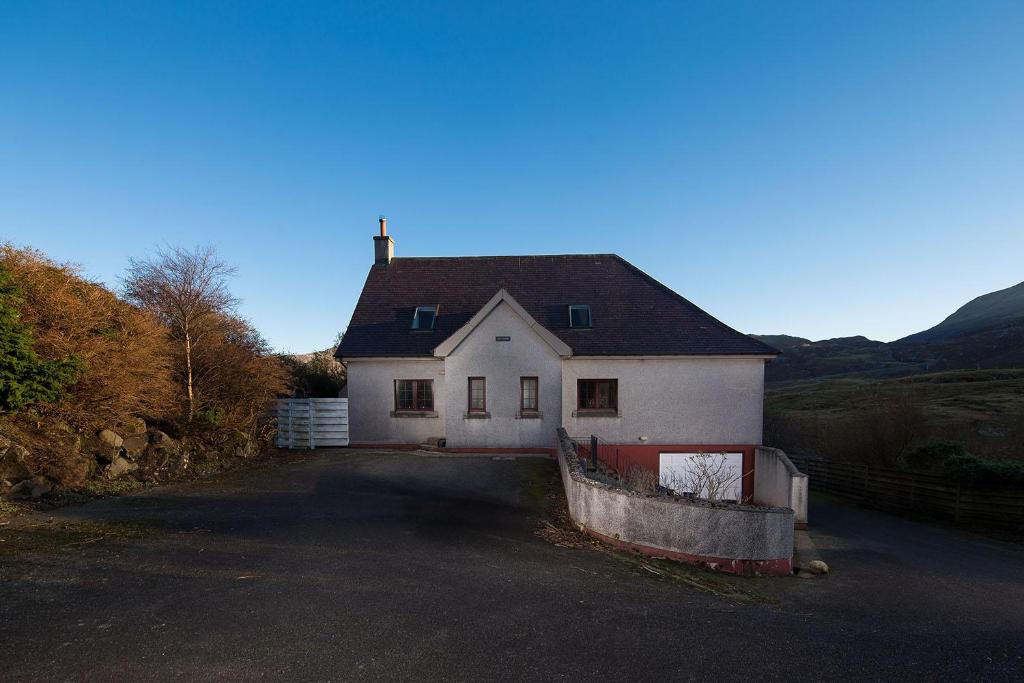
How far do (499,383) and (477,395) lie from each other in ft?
2.98

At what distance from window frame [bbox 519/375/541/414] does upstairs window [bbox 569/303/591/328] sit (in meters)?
2.75

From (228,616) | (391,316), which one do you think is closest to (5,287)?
(228,616)

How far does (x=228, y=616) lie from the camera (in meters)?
5.28

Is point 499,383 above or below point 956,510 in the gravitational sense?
above

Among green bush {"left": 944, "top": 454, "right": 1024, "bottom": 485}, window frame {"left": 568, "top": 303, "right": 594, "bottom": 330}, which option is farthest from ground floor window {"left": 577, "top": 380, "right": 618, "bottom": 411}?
green bush {"left": 944, "top": 454, "right": 1024, "bottom": 485}

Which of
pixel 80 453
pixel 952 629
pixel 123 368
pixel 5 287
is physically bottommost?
pixel 952 629

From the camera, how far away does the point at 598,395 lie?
16906 millimetres

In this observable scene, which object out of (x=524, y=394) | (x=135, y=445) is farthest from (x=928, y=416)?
(x=135, y=445)

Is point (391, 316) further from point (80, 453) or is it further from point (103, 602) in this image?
point (103, 602)

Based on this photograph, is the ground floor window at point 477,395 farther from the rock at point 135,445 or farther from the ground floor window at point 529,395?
the rock at point 135,445

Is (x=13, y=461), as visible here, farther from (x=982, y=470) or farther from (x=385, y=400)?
(x=982, y=470)

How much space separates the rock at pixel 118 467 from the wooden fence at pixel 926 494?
24073 mm

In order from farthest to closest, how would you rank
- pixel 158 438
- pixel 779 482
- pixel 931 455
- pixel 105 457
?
pixel 931 455 < pixel 779 482 < pixel 158 438 < pixel 105 457

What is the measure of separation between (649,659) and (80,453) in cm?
1256
